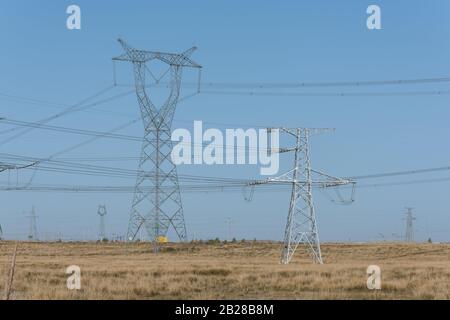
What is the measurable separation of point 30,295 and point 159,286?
7.16 metres

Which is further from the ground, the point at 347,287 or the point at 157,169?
the point at 157,169

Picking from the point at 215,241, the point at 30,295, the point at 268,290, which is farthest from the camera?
the point at 215,241

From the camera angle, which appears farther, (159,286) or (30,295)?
(159,286)

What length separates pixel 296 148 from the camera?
59.1 meters
